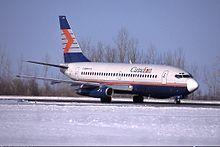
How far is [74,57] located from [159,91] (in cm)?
1293

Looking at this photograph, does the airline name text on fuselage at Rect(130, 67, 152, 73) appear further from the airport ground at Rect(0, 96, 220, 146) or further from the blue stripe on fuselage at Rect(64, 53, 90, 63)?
the airport ground at Rect(0, 96, 220, 146)

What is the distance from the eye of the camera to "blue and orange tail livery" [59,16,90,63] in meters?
59.2

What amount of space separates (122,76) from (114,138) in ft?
105

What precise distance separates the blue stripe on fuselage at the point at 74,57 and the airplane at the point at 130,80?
1185 millimetres

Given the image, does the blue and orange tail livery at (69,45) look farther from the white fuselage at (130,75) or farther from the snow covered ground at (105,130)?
the snow covered ground at (105,130)

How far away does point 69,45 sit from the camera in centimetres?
6031

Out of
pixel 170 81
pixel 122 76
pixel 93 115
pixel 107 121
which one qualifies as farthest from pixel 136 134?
pixel 122 76

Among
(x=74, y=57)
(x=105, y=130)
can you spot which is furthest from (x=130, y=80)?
(x=105, y=130)

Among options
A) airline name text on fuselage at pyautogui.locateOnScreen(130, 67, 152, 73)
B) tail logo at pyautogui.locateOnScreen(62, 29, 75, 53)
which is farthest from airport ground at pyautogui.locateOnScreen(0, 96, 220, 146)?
tail logo at pyautogui.locateOnScreen(62, 29, 75, 53)

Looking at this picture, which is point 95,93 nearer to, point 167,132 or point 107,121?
point 107,121

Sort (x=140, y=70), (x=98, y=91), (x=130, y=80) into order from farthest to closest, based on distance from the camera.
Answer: (x=130, y=80)
(x=140, y=70)
(x=98, y=91)

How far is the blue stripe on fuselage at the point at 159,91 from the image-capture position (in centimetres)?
4800

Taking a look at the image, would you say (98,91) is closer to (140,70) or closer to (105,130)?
(140,70)

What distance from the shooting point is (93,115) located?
30.3 m
